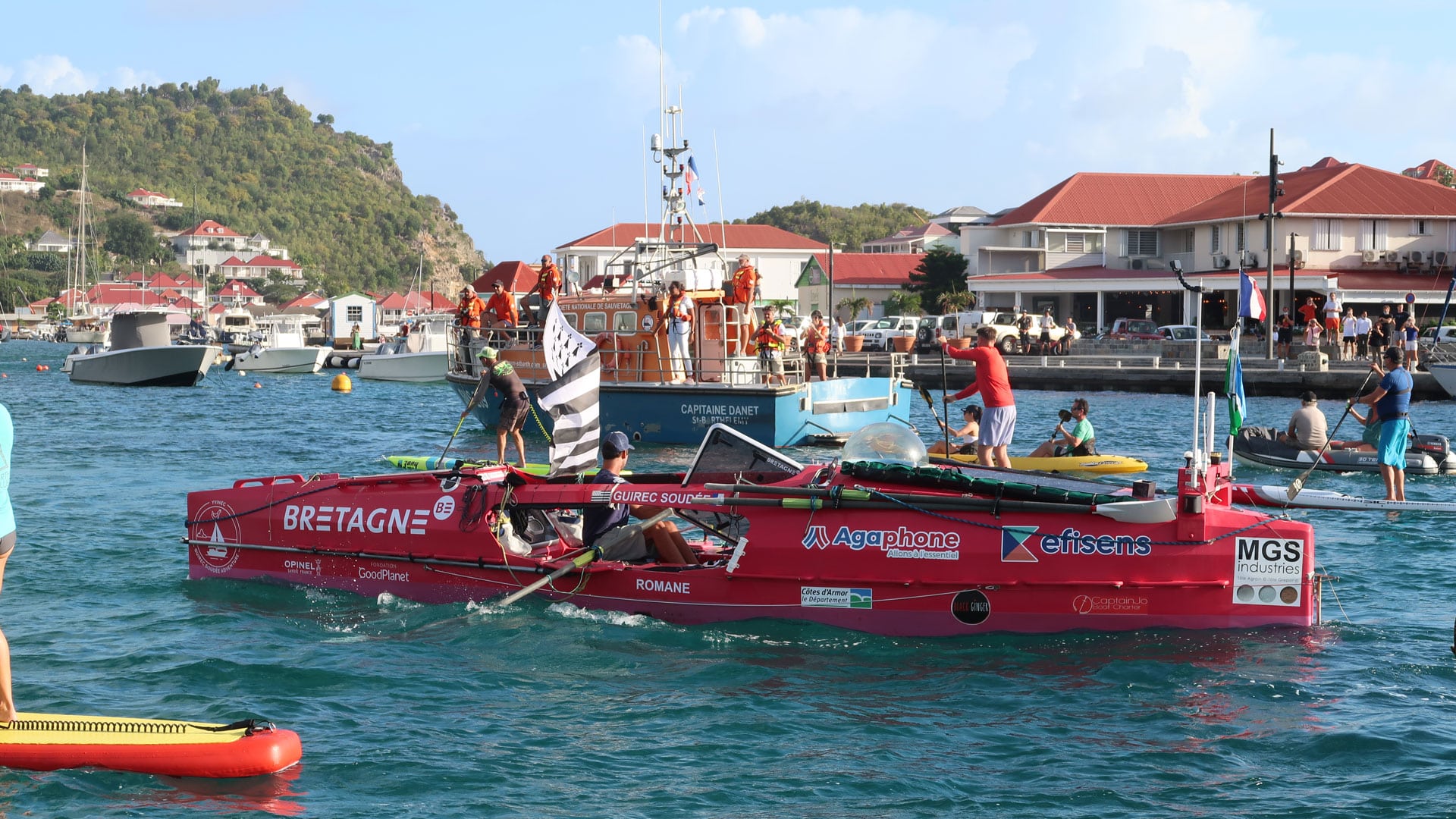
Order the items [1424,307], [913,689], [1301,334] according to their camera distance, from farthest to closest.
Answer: [1424,307], [1301,334], [913,689]

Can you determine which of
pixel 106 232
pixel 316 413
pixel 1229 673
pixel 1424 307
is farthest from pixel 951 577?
pixel 106 232

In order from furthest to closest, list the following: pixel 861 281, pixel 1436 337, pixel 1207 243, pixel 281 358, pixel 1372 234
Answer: pixel 861 281 → pixel 281 358 → pixel 1207 243 → pixel 1372 234 → pixel 1436 337

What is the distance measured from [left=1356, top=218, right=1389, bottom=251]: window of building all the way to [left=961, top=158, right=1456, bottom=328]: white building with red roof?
0.14 feet

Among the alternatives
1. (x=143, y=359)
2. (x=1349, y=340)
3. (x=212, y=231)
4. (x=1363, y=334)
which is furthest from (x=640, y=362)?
(x=212, y=231)

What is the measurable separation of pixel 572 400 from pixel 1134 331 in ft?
142

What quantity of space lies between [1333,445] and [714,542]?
1241cm

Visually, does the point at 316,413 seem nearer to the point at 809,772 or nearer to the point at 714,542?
the point at 714,542

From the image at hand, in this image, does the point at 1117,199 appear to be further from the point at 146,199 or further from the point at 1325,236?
the point at 146,199

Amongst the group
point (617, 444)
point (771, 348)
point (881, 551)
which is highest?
point (771, 348)

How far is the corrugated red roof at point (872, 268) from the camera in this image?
80.1m

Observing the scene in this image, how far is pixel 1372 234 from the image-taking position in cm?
5200

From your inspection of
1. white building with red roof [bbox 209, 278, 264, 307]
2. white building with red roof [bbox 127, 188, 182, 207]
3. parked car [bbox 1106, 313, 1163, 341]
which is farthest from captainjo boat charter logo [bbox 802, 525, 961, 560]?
white building with red roof [bbox 127, 188, 182, 207]

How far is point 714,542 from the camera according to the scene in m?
11.3

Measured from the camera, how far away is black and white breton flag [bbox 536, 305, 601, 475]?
10.9m
